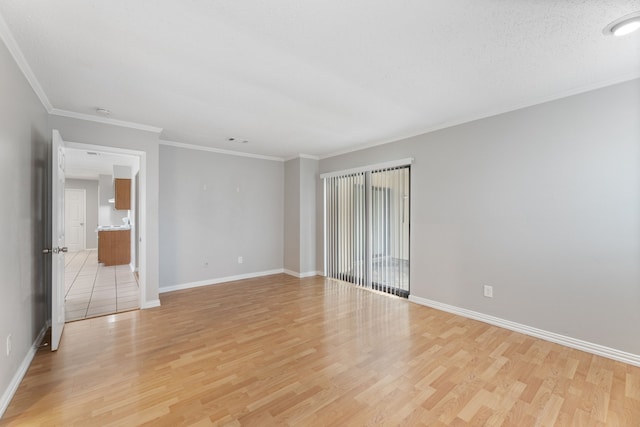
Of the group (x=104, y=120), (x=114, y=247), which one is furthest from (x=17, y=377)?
(x=114, y=247)

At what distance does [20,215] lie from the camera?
216 cm

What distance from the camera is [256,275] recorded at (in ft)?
18.0

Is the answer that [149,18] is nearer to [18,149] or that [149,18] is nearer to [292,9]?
[292,9]

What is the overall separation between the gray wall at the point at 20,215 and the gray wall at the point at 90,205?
8343mm

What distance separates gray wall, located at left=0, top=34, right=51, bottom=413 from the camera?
6.08ft

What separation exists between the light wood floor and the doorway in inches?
37.7

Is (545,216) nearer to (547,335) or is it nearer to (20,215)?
(547,335)

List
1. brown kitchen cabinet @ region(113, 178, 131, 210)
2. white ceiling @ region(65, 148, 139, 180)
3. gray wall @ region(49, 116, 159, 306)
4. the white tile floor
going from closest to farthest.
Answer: gray wall @ region(49, 116, 159, 306), the white tile floor, white ceiling @ region(65, 148, 139, 180), brown kitchen cabinet @ region(113, 178, 131, 210)

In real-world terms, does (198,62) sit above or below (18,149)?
above

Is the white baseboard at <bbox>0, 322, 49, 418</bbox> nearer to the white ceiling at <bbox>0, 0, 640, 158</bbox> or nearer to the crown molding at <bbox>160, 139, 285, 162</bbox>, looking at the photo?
the white ceiling at <bbox>0, 0, 640, 158</bbox>

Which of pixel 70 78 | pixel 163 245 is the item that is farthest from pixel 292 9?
pixel 163 245

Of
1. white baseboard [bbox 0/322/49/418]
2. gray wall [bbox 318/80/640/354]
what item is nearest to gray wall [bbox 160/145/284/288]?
white baseboard [bbox 0/322/49/418]

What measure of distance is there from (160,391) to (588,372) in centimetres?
328

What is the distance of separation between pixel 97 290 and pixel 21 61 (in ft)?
12.3
